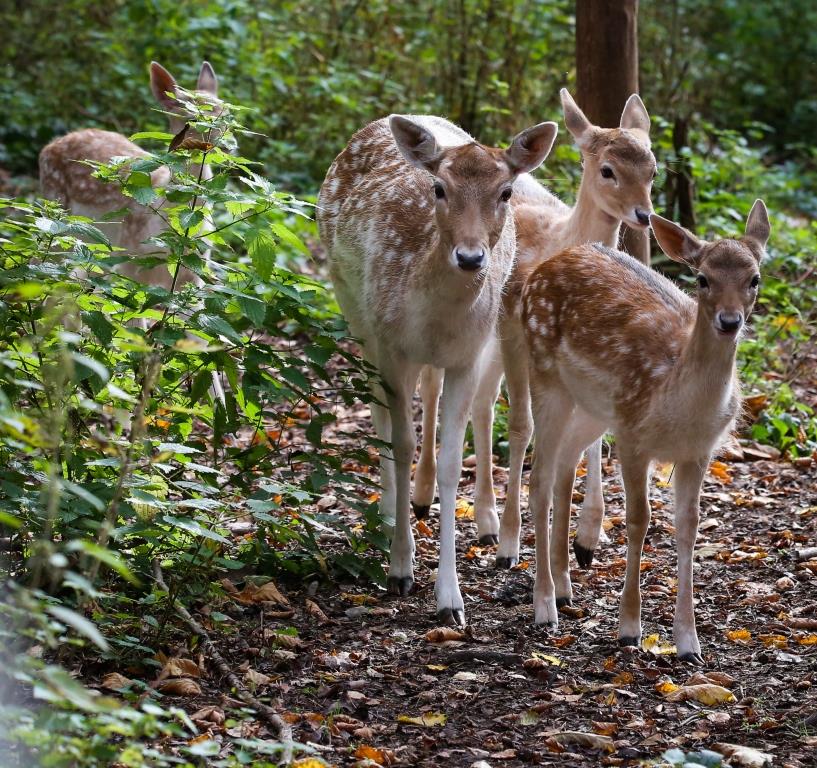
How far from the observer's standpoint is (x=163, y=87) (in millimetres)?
8688

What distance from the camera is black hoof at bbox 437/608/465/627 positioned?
5305mm

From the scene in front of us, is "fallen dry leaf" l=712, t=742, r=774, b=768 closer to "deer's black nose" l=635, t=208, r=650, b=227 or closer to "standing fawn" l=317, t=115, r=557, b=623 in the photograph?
"standing fawn" l=317, t=115, r=557, b=623

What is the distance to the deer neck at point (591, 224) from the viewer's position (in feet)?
21.6

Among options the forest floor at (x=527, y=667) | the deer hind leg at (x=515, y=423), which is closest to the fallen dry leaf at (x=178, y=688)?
the forest floor at (x=527, y=667)

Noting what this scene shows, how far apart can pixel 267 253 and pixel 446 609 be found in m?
1.77

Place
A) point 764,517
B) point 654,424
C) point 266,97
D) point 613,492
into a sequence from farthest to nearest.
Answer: point 266,97 → point 613,492 → point 764,517 → point 654,424

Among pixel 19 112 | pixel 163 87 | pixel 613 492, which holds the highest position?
pixel 163 87

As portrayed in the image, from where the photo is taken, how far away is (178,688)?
166 inches

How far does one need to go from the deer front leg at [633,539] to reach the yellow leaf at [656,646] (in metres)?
0.05

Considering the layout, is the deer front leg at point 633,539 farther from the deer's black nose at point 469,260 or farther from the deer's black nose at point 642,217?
the deer's black nose at point 642,217

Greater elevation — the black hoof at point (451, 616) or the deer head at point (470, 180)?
the deer head at point (470, 180)

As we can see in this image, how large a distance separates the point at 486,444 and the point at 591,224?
1355 mm

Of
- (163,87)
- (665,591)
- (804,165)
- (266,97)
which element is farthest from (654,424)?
(804,165)

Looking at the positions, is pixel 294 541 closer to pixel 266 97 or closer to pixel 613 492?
pixel 613 492
